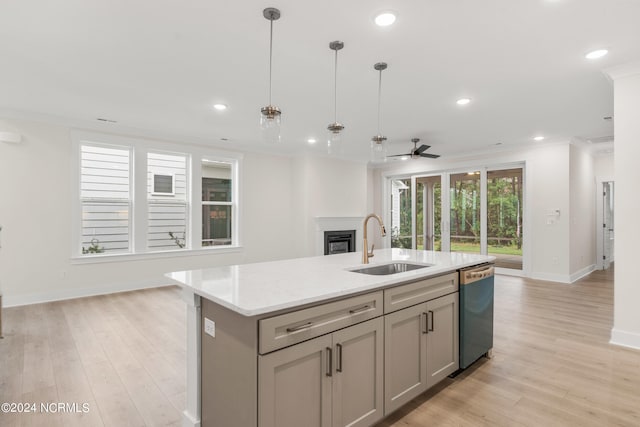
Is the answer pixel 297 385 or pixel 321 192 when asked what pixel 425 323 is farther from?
pixel 321 192

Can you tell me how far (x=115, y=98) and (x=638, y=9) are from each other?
482 cm

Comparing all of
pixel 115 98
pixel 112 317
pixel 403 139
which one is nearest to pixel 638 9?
pixel 403 139

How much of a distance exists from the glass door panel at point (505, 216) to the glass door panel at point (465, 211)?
239mm

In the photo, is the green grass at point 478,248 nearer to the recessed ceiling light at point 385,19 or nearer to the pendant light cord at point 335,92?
the pendant light cord at point 335,92

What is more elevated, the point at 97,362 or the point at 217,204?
the point at 217,204

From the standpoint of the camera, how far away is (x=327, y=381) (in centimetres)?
168

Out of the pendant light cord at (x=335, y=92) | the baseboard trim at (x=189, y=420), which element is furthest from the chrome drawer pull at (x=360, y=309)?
the pendant light cord at (x=335, y=92)

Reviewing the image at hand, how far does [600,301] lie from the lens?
4789mm

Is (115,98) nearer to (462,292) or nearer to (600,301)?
(462,292)

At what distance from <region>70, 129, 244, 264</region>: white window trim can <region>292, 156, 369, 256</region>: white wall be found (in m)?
1.27

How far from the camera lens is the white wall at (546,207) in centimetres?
602

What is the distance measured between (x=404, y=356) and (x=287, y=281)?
910 mm

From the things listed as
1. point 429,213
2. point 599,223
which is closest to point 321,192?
point 429,213

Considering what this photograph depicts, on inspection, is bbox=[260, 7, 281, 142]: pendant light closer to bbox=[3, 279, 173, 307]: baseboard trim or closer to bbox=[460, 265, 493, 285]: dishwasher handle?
bbox=[460, 265, 493, 285]: dishwasher handle
